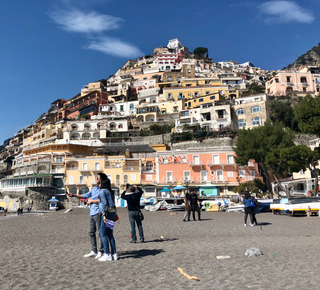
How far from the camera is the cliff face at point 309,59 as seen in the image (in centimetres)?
12968

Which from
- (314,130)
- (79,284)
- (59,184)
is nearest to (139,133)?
(59,184)

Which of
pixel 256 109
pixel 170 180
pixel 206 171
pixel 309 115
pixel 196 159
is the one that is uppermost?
pixel 256 109

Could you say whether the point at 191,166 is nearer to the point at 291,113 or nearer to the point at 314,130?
the point at 314,130

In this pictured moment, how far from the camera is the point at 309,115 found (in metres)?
22.5

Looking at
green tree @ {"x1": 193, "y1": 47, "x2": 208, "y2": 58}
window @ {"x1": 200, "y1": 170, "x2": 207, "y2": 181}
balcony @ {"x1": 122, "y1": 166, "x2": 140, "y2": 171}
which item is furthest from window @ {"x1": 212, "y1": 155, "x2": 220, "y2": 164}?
green tree @ {"x1": 193, "y1": 47, "x2": 208, "y2": 58}

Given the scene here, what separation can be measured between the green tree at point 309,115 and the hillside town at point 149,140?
14493 mm

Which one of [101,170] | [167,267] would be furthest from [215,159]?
[167,267]

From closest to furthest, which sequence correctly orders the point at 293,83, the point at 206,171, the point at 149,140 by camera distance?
the point at 206,171 < the point at 149,140 < the point at 293,83

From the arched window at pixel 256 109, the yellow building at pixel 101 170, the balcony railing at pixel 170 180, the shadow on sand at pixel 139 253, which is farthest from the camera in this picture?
the arched window at pixel 256 109

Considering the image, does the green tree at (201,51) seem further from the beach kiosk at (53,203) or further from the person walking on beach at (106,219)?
the person walking on beach at (106,219)

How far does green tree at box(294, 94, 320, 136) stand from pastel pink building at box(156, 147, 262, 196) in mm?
15533

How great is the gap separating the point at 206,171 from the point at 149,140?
20.8 metres

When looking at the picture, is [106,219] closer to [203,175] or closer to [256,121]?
[203,175]

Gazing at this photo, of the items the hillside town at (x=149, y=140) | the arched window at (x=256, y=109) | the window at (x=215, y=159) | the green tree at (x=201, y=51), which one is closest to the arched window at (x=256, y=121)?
the hillside town at (x=149, y=140)
